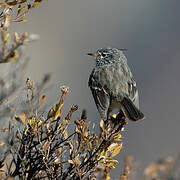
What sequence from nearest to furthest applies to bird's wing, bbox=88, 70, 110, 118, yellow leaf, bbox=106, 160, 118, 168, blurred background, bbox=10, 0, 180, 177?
yellow leaf, bbox=106, 160, 118, 168 → bird's wing, bbox=88, 70, 110, 118 → blurred background, bbox=10, 0, 180, 177

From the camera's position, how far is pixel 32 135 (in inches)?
116

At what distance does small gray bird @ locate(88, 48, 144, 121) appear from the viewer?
4.57 meters

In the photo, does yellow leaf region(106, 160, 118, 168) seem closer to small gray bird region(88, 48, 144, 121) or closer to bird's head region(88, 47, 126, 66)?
small gray bird region(88, 48, 144, 121)

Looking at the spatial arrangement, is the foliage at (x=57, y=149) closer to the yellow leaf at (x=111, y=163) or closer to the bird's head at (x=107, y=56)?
the yellow leaf at (x=111, y=163)

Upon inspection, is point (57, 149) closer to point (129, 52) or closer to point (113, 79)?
point (113, 79)

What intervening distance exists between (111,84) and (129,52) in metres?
19.7

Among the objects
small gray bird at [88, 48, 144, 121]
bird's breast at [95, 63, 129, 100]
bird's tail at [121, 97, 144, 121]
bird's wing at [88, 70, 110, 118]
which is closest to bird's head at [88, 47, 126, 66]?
small gray bird at [88, 48, 144, 121]

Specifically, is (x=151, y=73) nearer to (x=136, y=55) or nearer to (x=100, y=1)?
(x=136, y=55)

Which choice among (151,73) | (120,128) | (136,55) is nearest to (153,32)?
(136,55)

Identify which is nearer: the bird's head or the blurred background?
the bird's head

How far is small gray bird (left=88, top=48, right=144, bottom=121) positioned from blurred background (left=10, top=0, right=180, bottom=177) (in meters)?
7.91

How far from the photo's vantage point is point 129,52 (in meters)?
24.1

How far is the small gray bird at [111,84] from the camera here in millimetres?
4570

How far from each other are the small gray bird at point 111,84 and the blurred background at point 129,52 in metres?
7.91
